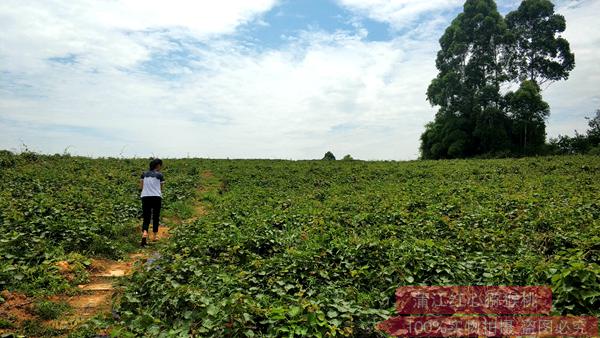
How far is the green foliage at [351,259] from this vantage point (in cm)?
492

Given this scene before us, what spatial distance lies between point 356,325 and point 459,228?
5792 millimetres

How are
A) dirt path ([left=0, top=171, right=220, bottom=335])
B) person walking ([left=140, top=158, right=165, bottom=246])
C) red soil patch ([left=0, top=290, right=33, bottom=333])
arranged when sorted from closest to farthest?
1. red soil patch ([left=0, top=290, right=33, bottom=333])
2. dirt path ([left=0, top=171, right=220, bottom=335])
3. person walking ([left=140, top=158, right=165, bottom=246])

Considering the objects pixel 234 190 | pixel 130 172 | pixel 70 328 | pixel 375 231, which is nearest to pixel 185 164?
pixel 130 172

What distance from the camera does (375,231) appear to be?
9.48 metres

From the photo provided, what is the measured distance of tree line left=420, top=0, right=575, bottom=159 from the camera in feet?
121

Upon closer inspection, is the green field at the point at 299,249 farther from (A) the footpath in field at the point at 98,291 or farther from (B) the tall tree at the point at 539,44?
(B) the tall tree at the point at 539,44

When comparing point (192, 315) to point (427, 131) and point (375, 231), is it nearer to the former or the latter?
point (375, 231)

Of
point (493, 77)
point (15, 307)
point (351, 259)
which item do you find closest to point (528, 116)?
point (493, 77)

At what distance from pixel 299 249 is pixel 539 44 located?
43582 mm

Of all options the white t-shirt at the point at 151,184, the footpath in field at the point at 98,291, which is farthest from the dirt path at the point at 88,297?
the white t-shirt at the point at 151,184

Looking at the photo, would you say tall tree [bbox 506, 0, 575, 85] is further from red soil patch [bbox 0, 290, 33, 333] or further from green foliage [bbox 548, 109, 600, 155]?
red soil patch [bbox 0, 290, 33, 333]

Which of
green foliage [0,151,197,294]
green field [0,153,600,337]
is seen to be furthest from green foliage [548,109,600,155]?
green foliage [0,151,197,294]

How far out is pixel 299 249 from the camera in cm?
820

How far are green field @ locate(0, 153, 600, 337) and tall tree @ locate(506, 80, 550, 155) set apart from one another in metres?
20.6
